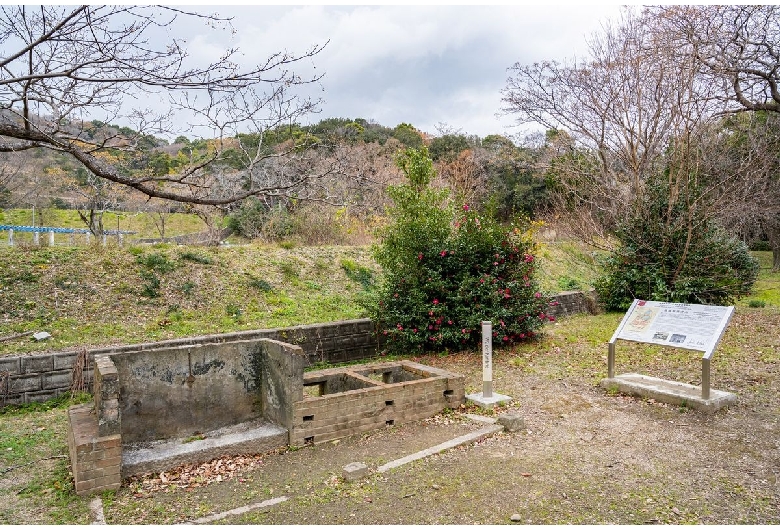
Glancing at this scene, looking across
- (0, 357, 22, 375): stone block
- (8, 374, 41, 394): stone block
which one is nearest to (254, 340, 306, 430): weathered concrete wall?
(8, 374, 41, 394): stone block

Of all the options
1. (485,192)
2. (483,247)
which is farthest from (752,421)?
(485,192)

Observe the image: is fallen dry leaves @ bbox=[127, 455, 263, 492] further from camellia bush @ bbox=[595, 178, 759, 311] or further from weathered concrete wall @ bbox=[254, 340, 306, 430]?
camellia bush @ bbox=[595, 178, 759, 311]

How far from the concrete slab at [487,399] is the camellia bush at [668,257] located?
300 inches

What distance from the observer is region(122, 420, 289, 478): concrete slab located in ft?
17.1

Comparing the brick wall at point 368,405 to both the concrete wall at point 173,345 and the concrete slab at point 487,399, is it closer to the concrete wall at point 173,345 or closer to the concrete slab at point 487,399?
the concrete slab at point 487,399

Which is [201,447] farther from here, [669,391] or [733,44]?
[733,44]

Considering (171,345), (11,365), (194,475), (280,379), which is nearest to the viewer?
(194,475)

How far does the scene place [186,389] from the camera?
617 centimetres

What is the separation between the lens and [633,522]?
3990mm

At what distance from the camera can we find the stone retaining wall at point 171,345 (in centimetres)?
752

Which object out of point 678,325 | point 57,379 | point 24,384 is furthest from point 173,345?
point 678,325

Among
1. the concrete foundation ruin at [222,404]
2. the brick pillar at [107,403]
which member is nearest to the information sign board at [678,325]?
the concrete foundation ruin at [222,404]

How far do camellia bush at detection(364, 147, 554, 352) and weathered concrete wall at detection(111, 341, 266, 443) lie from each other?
4100 millimetres

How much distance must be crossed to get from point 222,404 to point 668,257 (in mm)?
11192
